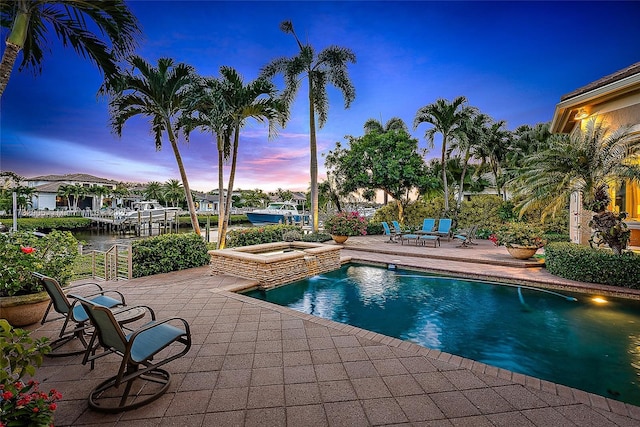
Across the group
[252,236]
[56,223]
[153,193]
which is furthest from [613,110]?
[153,193]

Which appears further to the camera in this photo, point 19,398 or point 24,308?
point 24,308

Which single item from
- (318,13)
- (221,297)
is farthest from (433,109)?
(221,297)

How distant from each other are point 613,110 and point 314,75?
1126 cm

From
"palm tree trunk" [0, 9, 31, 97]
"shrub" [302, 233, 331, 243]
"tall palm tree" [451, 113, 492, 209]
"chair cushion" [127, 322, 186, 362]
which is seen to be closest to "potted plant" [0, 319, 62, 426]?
"chair cushion" [127, 322, 186, 362]

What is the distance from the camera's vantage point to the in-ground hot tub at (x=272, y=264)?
7.36 meters

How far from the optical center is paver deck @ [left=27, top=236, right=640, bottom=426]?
→ 2.53 meters

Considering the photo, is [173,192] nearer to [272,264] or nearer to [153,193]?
[153,193]

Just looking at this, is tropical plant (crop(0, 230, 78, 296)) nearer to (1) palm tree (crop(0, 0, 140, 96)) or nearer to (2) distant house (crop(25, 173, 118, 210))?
(1) palm tree (crop(0, 0, 140, 96))

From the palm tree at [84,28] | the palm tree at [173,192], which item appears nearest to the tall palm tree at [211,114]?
the palm tree at [84,28]

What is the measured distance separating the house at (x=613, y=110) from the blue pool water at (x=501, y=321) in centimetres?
437

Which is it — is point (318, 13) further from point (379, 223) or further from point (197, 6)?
point (379, 223)

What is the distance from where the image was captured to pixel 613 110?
8.88 m

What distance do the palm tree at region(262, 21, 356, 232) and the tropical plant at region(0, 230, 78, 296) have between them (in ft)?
34.2

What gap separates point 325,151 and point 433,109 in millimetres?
7364
